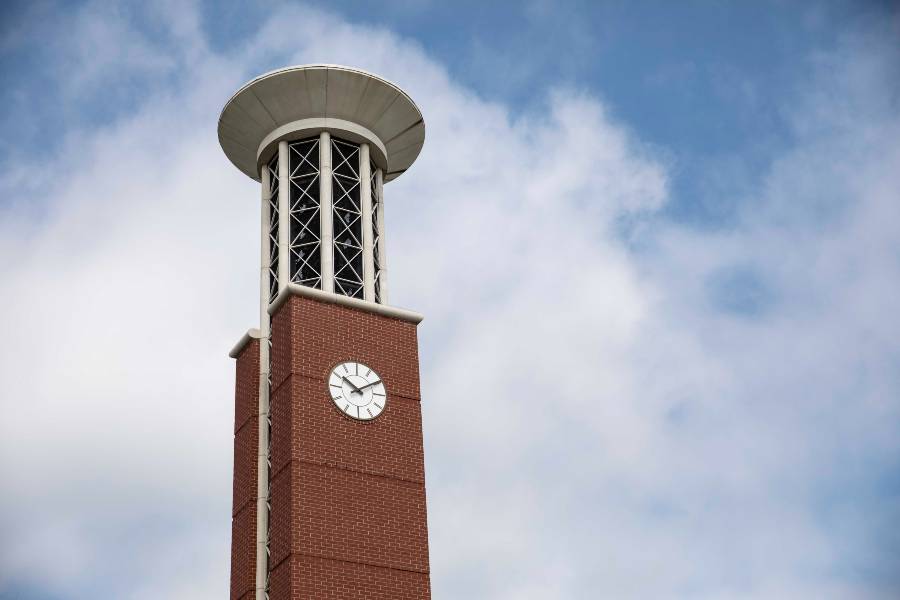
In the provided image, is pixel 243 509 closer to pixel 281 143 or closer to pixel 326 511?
pixel 326 511

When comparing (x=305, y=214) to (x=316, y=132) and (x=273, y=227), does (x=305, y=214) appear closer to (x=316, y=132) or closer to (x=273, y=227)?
(x=273, y=227)

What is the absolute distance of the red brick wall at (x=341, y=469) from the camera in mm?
34906

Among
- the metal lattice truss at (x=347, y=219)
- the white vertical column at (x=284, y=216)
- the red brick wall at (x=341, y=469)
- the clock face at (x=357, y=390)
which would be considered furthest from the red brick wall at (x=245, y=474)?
the metal lattice truss at (x=347, y=219)

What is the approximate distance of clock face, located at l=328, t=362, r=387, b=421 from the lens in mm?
37594

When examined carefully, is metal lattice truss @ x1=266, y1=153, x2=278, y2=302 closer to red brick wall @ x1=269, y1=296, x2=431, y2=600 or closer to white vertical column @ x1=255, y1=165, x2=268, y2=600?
white vertical column @ x1=255, y1=165, x2=268, y2=600

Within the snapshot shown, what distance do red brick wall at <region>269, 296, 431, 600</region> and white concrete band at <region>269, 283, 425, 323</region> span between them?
197 mm

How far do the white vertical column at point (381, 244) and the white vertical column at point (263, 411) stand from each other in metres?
3.41

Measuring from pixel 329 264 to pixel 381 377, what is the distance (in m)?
3.91

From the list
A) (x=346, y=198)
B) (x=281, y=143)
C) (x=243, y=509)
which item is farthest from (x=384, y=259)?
(x=243, y=509)

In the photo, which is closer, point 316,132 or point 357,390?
point 357,390

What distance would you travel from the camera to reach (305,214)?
42062 millimetres

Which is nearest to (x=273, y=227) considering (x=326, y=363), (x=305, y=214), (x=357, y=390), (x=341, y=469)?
(x=305, y=214)

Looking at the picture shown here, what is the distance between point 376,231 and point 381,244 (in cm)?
59

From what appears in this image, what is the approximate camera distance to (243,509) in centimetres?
3775
